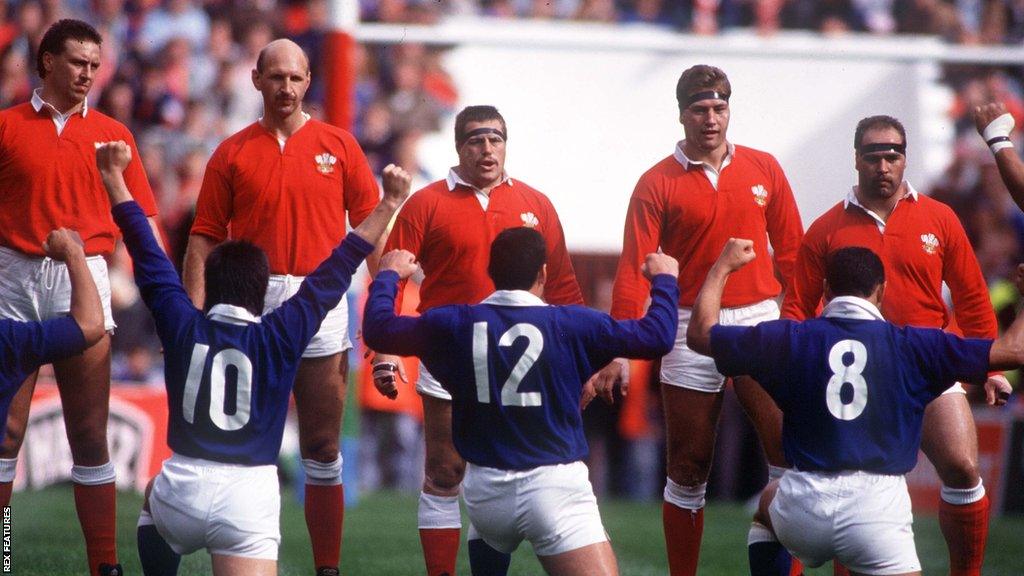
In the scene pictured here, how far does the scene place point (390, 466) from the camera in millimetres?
13438

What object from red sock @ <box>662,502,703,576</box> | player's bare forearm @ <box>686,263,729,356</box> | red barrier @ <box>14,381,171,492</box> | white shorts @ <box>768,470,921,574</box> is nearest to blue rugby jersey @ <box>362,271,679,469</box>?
player's bare forearm @ <box>686,263,729,356</box>

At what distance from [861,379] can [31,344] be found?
3.09 meters

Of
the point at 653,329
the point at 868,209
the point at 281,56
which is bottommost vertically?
the point at 653,329

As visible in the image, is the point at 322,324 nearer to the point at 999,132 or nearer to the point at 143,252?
the point at 143,252

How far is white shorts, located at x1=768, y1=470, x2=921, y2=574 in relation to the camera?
5227 mm

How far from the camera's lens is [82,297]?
554 centimetres

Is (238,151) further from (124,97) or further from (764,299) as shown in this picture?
(124,97)

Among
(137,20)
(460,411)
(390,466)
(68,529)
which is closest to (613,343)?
(460,411)

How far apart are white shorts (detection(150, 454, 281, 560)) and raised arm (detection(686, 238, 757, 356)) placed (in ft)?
5.62

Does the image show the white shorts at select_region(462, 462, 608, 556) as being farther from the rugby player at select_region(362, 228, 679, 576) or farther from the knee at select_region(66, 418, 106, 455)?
the knee at select_region(66, 418, 106, 455)

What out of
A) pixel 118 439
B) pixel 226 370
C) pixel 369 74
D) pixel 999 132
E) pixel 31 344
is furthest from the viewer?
pixel 369 74

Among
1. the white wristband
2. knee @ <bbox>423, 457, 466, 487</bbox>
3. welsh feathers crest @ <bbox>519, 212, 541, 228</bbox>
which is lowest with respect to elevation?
knee @ <bbox>423, 457, 466, 487</bbox>

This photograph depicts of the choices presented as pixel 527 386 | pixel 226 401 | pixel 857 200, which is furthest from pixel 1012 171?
pixel 226 401

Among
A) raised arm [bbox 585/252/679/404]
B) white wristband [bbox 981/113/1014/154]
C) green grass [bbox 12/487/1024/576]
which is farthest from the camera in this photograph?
green grass [bbox 12/487/1024/576]
